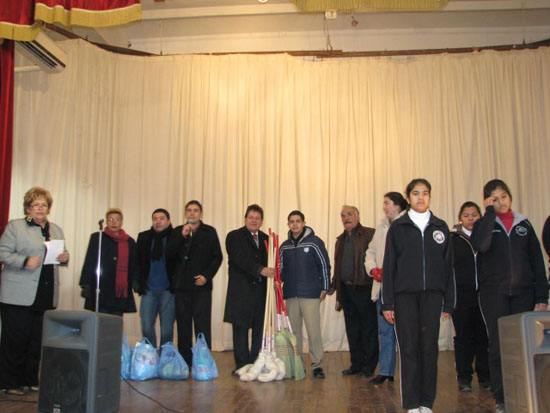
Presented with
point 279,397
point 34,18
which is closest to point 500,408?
point 279,397

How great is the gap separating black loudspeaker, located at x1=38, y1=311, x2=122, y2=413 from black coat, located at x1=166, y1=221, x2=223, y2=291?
5.24 ft

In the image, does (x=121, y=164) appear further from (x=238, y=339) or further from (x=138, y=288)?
(x=238, y=339)

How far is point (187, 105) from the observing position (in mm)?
6887

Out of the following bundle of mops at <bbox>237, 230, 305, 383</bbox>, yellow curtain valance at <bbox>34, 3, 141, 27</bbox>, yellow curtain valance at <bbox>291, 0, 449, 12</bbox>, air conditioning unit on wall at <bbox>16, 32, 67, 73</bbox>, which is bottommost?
bundle of mops at <bbox>237, 230, 305, 383</bbox>

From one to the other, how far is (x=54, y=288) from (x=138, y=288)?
90cm

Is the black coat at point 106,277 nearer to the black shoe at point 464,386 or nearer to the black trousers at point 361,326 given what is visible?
the black trousers at point 361,326

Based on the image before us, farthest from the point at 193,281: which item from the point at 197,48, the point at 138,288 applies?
the point at 197,48

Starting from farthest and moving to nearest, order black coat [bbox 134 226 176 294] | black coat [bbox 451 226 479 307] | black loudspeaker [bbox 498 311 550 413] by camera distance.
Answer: black coat [bbox 134 226 176 294] → black coat [bbox 451 226 479 307] → black loudspeaker [bbox 498 311 550 413]

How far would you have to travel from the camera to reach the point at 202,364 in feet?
14.5

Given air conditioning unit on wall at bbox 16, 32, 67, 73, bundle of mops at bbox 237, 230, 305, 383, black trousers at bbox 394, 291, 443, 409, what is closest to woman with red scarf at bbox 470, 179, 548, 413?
black trousers at bbox 394, 291, 443, 409

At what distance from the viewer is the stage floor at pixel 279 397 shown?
3.40m

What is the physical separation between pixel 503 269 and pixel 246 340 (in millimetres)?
2318

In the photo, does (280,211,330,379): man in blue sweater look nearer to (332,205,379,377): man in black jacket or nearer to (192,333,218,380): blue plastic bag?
(332,205,379,377): man in black jacket

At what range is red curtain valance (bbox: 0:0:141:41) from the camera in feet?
Answer: 14.7
